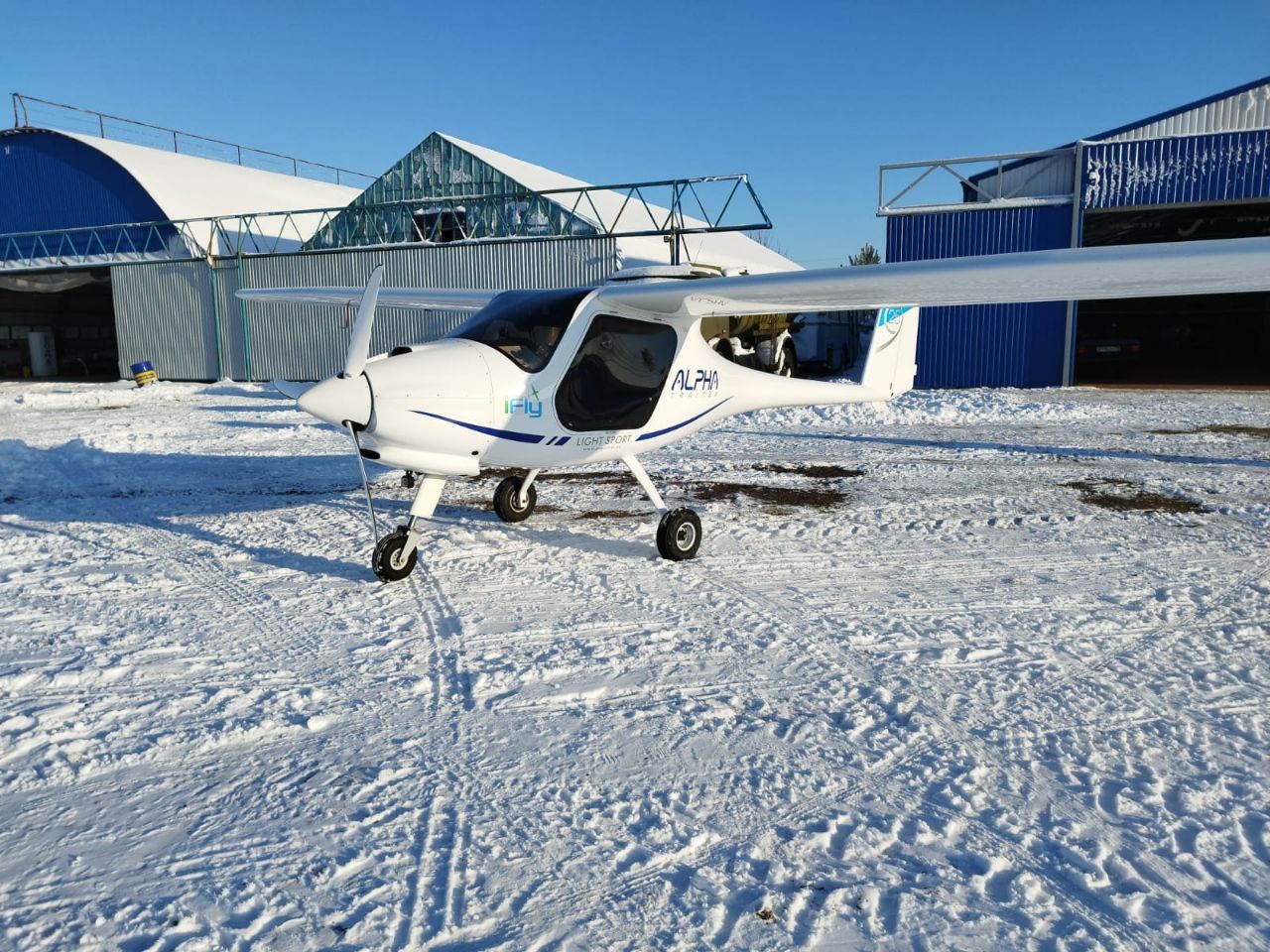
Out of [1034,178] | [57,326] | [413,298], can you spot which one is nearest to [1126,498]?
[413,298]

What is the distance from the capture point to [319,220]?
31.7 meters

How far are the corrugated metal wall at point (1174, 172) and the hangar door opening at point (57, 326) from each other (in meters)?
32.3

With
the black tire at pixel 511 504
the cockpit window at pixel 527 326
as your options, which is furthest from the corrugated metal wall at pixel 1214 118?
the cockpit window at pixel 527 326

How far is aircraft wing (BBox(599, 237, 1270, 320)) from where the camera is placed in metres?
4.58

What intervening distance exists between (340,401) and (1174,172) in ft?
71.8

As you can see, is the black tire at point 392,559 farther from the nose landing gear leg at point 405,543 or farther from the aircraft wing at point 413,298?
the aircraft wing at point 413,298

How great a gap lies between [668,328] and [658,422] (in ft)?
2.58

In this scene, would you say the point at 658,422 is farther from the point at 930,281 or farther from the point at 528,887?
the point at 528,887

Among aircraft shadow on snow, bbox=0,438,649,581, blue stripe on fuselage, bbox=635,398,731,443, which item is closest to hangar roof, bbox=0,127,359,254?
aircraft shadow on snow, bbox=0,438,649,581

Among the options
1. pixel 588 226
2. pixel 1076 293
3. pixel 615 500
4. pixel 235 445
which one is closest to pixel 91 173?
pixel 588 226

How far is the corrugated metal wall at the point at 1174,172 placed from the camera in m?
19.4

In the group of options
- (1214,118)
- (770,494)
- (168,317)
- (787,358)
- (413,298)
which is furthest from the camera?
(168,317)

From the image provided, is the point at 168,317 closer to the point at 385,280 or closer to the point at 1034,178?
the point at 385,280

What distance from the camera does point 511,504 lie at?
7660 mm
